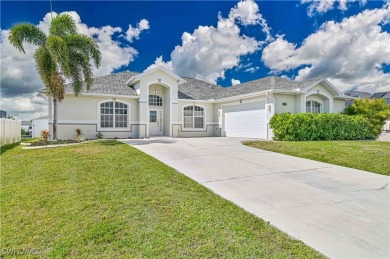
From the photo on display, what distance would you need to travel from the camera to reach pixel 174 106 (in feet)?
66.3

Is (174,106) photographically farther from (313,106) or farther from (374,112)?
(374,112)

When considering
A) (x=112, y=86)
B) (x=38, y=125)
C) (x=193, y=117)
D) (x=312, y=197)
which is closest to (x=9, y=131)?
(x=112, y=86)

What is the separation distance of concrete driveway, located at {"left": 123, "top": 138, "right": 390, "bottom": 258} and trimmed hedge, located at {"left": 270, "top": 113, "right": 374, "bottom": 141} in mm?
6823

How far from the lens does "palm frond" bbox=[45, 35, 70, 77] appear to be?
13.5 metres

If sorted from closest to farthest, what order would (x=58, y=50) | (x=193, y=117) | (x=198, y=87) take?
1. (x=58, y=50)
2. (x=193, y=117)
3. (x=198, y=87)

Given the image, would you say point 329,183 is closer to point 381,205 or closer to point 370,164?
point 381,205

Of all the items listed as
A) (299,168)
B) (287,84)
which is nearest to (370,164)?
(299,168)

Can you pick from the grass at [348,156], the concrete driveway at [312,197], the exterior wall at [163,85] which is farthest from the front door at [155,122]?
the concrete driveway at [312,197]

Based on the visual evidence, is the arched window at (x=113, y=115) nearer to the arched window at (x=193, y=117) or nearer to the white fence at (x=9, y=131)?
the arched window at (x=193, y=117)

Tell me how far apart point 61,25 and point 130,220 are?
15.6 m

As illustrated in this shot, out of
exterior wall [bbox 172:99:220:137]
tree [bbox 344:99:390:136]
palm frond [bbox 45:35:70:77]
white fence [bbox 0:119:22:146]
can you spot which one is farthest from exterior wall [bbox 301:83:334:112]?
white fence [bbox 0:119:22:146]

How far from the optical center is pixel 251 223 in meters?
3.90

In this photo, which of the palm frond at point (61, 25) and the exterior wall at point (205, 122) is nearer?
the palm frond at point (61, 25)

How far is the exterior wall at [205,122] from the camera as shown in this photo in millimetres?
20759
